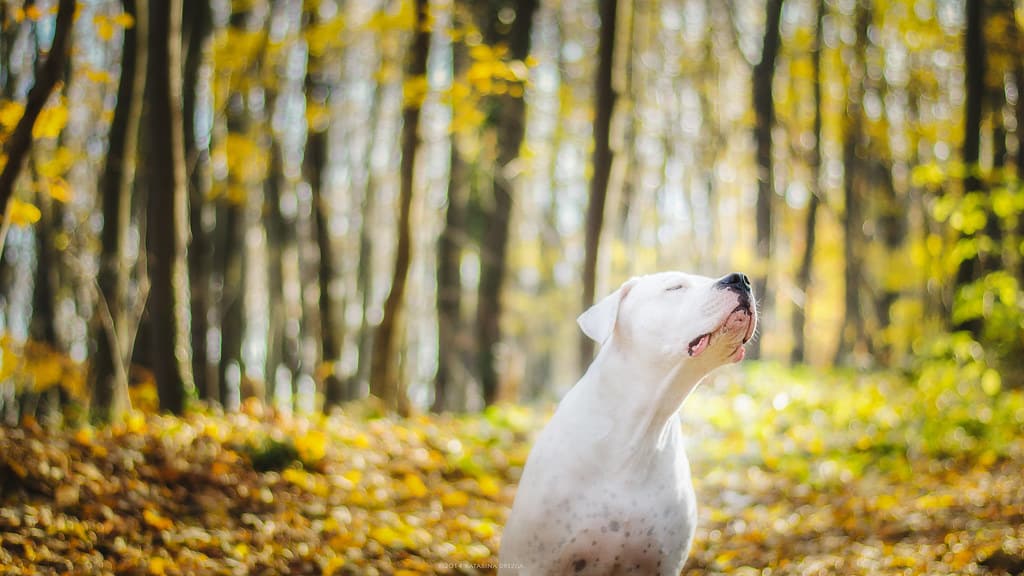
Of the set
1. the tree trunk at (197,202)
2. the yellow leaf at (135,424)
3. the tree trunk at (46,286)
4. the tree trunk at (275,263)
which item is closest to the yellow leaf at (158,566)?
the yellow leaf at (135,424)

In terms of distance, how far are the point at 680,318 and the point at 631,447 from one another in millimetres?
534

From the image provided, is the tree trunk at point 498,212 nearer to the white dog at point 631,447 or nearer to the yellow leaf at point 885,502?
the yellow leaf at point 885,502

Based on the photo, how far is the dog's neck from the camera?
134 inches

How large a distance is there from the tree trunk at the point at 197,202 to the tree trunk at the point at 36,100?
5.95m

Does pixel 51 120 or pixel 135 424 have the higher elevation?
pixel 51 120

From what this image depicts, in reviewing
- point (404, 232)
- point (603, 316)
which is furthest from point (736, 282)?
point (404, 232)

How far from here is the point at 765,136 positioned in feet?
49.6

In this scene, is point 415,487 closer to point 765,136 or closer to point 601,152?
point 601,152

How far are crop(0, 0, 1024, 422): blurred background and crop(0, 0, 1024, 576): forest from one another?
69 millimetres

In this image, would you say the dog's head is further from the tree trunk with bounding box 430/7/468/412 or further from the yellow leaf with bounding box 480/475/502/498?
the tree trunk with bounding box 430/7/468/412

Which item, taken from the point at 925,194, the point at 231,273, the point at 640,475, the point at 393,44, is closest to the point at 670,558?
the point at 640,475

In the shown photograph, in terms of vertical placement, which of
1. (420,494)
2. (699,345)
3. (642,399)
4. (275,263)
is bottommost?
(420,494)

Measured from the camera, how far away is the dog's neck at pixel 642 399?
340 cm

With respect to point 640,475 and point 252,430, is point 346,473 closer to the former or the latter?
point 252,430
